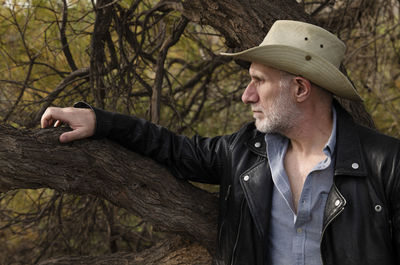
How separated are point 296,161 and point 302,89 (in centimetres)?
37

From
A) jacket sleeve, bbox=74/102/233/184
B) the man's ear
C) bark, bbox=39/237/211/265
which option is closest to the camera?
the man's ear

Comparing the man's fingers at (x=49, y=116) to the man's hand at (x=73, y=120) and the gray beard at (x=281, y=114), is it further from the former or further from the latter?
the gray beard at (x=281, y=114)

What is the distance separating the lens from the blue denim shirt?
2.24 meters

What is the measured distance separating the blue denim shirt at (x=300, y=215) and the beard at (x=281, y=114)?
181 mm

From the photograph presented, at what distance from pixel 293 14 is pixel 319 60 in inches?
30.2

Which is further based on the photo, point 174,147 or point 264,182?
point 174,147

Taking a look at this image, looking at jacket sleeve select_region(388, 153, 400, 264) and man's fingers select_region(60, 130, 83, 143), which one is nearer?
jacket sleeve select_region(388, 153, 400, 264)

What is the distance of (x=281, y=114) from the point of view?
2.32 metres

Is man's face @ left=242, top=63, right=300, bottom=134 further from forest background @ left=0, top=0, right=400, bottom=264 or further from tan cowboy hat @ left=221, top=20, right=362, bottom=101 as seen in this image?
forest background @ left=0, top=0, right=400, bottom=264

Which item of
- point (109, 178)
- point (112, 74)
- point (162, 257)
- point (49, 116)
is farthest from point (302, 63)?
point (112, 74)

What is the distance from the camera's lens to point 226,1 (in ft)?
8.86

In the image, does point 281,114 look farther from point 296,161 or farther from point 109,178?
point 109,178

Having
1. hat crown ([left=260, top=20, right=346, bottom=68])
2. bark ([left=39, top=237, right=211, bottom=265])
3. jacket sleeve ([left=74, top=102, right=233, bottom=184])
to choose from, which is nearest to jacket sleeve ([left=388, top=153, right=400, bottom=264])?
hat crown ([left=260, top=20, right=346, bottom=68])

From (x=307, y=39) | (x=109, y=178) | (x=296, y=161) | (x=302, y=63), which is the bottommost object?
(x=109, y=178)
